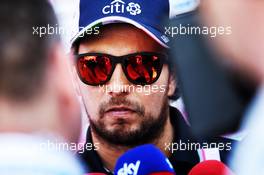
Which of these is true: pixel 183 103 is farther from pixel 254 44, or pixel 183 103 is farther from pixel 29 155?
pixel 29 155

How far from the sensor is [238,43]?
12.0 feet

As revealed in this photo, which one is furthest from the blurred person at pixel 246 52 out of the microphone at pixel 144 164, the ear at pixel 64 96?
the microphone at pixel 144 164

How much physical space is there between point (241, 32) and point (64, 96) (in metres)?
1.05

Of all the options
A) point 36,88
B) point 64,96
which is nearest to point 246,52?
point 64,96

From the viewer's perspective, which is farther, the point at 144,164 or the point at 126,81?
the point at 126,81

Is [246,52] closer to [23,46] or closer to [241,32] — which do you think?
[241,32]

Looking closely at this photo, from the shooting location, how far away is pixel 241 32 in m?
3.66

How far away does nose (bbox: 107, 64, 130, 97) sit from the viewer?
3.59 meters

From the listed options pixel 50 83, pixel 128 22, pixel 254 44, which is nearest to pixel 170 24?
pixel 128 22

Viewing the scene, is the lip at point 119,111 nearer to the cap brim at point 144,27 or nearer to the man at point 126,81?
the man at point 126,81

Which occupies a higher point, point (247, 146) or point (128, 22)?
point (128, 22)

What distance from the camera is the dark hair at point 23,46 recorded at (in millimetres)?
3664

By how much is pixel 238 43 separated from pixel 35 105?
3.86ft

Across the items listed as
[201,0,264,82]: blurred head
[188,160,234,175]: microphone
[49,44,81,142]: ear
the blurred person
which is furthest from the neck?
[201,0,264,82]: blurred head
